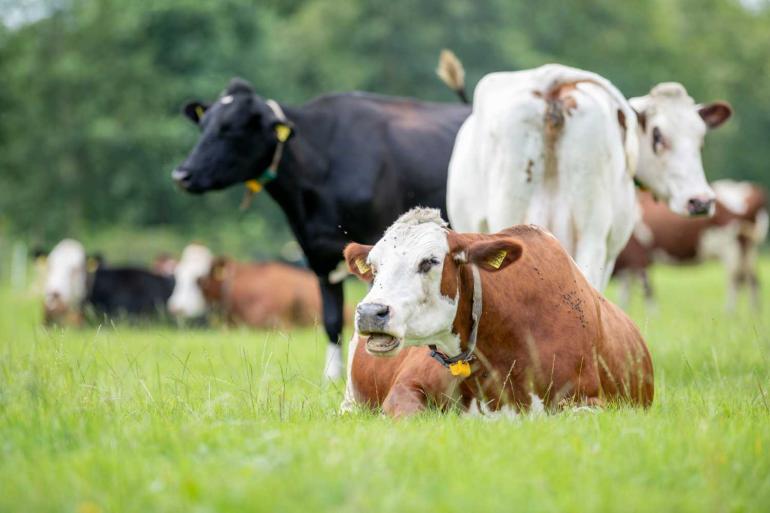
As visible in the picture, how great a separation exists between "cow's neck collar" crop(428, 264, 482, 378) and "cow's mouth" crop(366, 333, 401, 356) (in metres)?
0.45

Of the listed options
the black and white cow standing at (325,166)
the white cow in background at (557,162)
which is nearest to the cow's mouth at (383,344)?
the white cow in background at (557,162)

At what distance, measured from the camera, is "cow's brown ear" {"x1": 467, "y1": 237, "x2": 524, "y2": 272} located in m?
5.26

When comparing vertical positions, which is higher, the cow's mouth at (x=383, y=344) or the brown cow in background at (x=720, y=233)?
the cow's mouth at (x=383, y=344)

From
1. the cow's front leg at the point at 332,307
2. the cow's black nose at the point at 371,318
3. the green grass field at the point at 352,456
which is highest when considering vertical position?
the cow's black nose at the point at 371,318

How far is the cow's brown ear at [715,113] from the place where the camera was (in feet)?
29.3

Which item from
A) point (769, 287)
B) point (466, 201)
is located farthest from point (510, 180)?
point (769, 287)

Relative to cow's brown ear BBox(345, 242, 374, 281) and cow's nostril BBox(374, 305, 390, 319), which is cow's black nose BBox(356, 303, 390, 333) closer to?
cow's nostril BBox(374, 305, 390, 319)

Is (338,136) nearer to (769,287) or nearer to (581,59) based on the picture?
(769,287)

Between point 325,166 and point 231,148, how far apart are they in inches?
31.3

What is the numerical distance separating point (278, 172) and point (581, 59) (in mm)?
39293

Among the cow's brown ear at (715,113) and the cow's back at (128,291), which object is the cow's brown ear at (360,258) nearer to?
the cow's brown ear at (715,113)

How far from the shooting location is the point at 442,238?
5.31m

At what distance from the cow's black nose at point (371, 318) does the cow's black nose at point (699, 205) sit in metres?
3.92

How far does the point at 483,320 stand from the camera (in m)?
5.45
